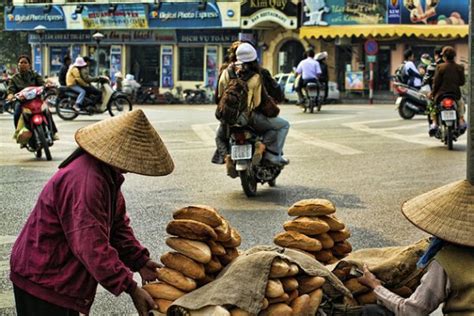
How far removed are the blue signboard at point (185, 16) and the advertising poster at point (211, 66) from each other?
1.36m

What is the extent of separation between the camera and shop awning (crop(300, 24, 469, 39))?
3838 centimetres

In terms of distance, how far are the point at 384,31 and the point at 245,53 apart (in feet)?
101

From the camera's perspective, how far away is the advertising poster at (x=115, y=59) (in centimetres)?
4791

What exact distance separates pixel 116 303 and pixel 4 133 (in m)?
14.2

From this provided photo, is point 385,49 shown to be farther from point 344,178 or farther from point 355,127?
point 344,178

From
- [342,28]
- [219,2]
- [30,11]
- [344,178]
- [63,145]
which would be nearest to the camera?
[344,178]

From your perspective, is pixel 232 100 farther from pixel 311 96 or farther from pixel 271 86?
pixel 311 96

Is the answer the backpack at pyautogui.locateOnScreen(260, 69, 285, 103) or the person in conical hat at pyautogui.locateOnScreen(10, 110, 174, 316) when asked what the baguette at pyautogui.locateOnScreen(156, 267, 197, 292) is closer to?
the person in conical hat at pyautogui.locateOnScreen(10, 110, 174, 316)

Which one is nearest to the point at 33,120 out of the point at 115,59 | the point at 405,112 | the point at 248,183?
the point at 248,183

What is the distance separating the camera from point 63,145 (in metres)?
15.9

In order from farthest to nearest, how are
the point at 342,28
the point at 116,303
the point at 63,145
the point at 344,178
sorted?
the point at 342,28, the point at 63,145, the point at 344,178, the point at 116,303

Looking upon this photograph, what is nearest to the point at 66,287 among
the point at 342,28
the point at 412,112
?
the point at 412,112

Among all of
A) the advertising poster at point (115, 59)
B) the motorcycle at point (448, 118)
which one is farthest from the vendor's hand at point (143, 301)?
the advertising poster at point (115, 59)

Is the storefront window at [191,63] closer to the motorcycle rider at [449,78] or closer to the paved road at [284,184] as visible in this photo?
the paved road at [284,184]
